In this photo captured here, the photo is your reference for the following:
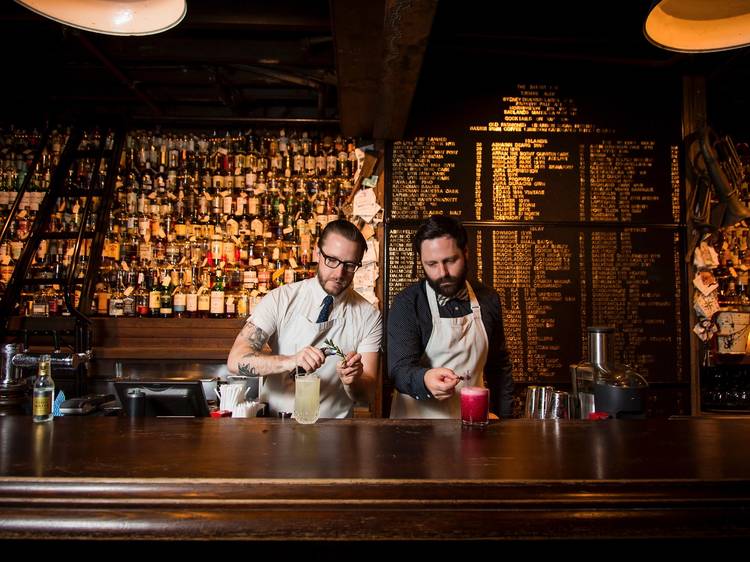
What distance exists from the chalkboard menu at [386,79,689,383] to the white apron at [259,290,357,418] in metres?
1.24

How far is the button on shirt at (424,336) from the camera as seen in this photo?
8.07ft

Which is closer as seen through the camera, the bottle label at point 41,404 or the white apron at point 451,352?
the bottle label at point 41,404

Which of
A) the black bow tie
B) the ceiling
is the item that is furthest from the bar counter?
the ceiling

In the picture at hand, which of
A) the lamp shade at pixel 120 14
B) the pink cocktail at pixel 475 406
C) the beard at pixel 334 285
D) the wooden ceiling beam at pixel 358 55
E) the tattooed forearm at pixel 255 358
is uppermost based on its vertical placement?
the wooden ceiling beam at pixel 358 55

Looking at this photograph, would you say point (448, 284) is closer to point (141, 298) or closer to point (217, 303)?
point (217, 303)

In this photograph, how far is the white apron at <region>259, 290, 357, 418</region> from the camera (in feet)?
8.36

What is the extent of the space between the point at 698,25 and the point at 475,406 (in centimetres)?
165

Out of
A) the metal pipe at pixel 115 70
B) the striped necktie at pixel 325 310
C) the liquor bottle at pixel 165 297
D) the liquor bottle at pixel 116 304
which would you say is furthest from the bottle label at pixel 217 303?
the striped necktie at pixel 325 310

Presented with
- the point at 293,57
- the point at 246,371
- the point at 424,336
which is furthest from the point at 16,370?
the point at 293,57

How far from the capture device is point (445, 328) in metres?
2.61

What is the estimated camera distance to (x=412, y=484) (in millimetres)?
1063

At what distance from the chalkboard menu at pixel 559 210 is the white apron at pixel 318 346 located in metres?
1.24

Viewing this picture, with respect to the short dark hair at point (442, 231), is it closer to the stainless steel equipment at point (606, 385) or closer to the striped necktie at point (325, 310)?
the striped necktie at point (325, 310)

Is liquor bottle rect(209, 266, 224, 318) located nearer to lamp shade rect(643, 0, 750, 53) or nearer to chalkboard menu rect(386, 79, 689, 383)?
chalkboard menu rect(386, 79, 689, 383)
